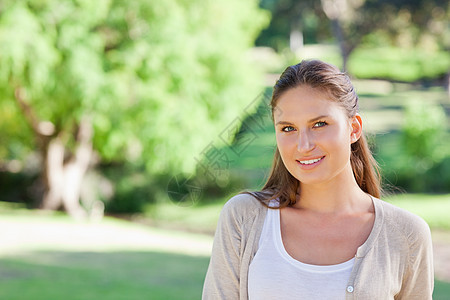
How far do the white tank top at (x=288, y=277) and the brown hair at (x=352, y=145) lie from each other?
0.54 ft

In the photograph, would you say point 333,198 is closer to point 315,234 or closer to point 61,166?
point 315,234

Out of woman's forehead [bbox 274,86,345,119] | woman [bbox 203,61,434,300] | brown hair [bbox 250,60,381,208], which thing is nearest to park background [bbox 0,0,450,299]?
brown hair [bbox 250,60,381,208]

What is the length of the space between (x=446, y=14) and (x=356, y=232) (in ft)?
83.4

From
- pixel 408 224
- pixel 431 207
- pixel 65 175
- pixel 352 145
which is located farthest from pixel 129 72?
pixel 408 224

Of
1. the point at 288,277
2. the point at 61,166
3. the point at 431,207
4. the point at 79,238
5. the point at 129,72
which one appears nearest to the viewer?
the point at 288,277

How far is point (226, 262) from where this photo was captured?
1.59m

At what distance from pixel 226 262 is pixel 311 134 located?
398 mm

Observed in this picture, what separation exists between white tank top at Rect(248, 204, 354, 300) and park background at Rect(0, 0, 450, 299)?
4836 millimetres

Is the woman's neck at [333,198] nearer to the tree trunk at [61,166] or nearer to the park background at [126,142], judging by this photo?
the park background at [126,142]

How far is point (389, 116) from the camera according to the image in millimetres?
27562

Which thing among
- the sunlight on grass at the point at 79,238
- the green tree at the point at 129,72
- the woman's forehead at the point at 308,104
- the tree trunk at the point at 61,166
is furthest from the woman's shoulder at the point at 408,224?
the tree trunk at the point at 61,166

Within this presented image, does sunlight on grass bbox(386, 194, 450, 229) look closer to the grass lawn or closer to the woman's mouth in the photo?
the grass lawn

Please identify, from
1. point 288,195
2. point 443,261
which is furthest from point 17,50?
point 288,195

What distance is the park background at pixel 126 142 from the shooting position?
27.4 feet
